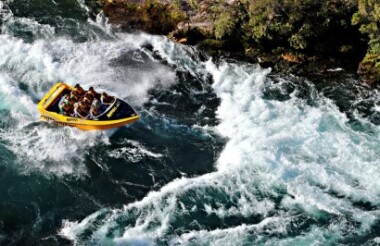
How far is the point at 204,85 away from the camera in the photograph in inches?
979

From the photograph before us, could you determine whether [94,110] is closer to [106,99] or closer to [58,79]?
[106,99]

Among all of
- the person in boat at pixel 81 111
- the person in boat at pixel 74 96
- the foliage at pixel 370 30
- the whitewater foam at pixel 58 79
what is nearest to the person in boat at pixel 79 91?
the person in boat at pixel 74 96

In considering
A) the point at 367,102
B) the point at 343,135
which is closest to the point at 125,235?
the point at 343,135

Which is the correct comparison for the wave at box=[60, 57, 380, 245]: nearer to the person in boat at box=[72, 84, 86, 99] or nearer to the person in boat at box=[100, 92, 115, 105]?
the person in boat at box=[100, 92, 115, 105]

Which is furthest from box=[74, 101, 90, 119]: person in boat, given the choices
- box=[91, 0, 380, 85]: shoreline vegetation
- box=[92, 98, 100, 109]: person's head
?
box=[91, 0, 380, 85]: shoreline vegetation

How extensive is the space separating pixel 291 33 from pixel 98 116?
9.48 meters

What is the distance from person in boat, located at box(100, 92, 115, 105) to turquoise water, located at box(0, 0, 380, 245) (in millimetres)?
1205

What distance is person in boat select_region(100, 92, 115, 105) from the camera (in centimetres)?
2230

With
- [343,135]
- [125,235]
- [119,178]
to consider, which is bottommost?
[125,235]

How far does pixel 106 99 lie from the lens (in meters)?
22.3

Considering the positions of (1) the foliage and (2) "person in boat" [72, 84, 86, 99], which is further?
(1) the foliage

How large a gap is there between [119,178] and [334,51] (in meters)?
11.6

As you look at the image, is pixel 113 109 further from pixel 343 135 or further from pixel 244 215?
pixel 343 135

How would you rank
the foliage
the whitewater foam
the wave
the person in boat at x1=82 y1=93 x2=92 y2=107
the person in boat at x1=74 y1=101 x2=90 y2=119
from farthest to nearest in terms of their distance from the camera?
the foliage < the person in boat at x1=82 y1=93 x2=92 y2=107 < the person in boat at x1=74 y1=101 x2=90 y2=119 < the whitewater foam < the wave
